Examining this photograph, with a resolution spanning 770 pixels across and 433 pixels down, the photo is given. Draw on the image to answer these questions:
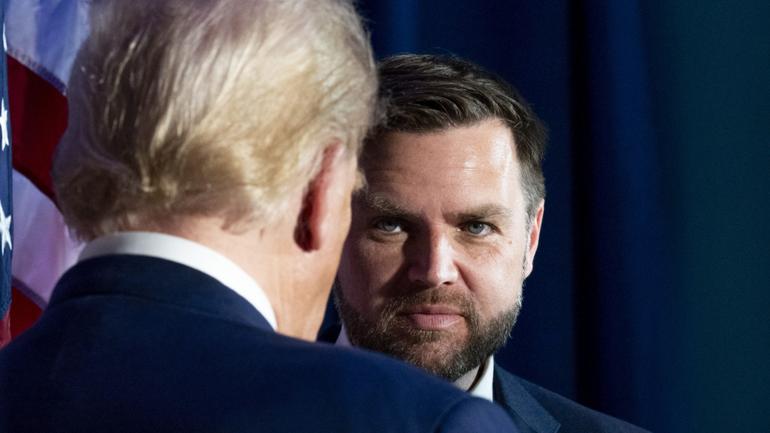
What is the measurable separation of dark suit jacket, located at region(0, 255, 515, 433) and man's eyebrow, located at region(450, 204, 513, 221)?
837mm

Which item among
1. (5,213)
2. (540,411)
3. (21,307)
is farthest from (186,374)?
(21,307)

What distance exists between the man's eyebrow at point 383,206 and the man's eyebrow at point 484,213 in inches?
3.0

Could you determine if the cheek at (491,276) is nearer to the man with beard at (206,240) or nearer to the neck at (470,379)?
the neck at (470,379)

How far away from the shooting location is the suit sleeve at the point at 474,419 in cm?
74

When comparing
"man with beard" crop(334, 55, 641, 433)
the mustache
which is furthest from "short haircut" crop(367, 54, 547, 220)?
the mustache

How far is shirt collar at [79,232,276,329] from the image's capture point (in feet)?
2.66

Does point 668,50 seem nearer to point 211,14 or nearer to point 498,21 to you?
point 498,21

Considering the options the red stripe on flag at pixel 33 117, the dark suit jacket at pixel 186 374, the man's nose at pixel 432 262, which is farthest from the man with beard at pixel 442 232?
the red stripe on flag at pixel 33 117

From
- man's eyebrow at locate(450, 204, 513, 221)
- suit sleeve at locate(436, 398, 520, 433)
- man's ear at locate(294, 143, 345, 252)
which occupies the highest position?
man's ear at locate(294, 143, 345, 252)

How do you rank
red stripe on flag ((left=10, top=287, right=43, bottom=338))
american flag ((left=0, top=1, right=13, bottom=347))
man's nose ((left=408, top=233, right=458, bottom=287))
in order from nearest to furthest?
man's nose ((left=408, top=233, right=458, bottom=287))
american flag ((left=0, top=1, right=13, bottom=347))
red stripe on flag ((left=10, top=287, right=43, bottom=338))

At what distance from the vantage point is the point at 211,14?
84cm

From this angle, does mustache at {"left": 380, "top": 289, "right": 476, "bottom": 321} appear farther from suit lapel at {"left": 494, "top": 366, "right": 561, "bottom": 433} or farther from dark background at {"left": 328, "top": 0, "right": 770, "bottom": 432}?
dark background at {"left": 328, "top": 0, "right": 770, "bottom": 432}

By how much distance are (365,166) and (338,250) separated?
2.50 ft

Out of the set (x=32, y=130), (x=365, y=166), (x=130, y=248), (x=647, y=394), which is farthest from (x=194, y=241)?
(x=647, y=394)
